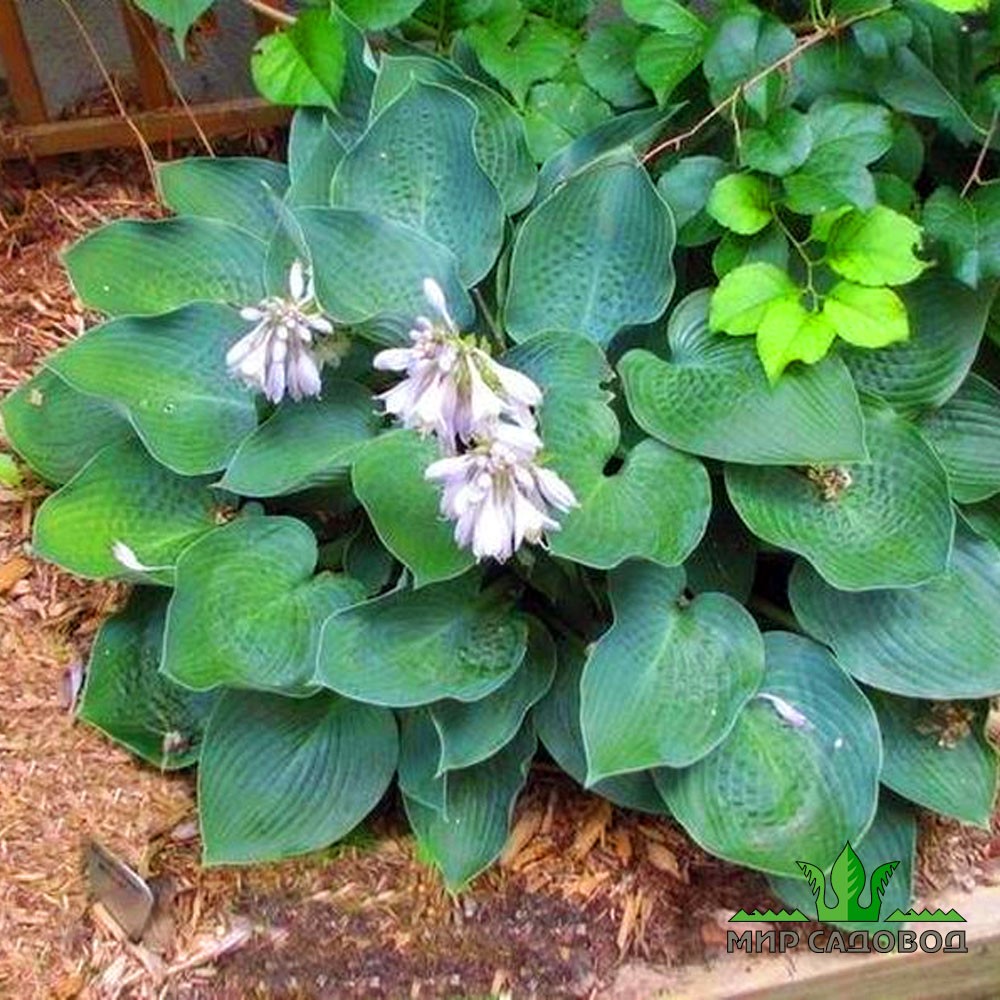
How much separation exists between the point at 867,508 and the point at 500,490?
480mm

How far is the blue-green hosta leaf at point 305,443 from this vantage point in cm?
177

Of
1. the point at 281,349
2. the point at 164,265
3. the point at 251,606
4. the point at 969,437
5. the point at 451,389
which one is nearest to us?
the point at 451,389

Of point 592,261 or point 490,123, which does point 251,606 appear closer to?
point 592,261

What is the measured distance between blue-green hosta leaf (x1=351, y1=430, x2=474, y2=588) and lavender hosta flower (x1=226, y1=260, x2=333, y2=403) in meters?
0.10

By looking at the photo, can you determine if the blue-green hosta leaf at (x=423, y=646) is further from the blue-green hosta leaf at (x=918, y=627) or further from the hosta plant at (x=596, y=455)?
the blue-green hosta leaf at (x=918, y=627)

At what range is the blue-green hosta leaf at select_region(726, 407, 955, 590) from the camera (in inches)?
68.1

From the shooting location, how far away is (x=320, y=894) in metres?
1.83

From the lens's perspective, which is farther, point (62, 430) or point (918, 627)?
point (62, 430)

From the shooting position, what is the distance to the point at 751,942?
1.83 metres

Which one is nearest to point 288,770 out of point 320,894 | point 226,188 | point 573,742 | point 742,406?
point 320,894

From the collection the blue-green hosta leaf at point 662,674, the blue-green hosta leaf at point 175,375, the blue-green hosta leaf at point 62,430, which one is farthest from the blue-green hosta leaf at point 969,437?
the blue-green hosta leaf at point 62,430

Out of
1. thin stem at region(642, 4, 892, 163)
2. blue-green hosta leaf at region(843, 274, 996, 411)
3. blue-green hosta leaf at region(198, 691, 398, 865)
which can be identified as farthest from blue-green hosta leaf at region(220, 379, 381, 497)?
blue-green hosta leaf at region(843, 274, 996, 411)

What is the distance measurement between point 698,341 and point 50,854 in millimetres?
904

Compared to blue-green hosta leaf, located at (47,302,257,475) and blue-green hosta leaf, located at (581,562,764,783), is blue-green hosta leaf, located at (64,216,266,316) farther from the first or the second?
blue-green hosta leaf, located at (581,562,764,783)
